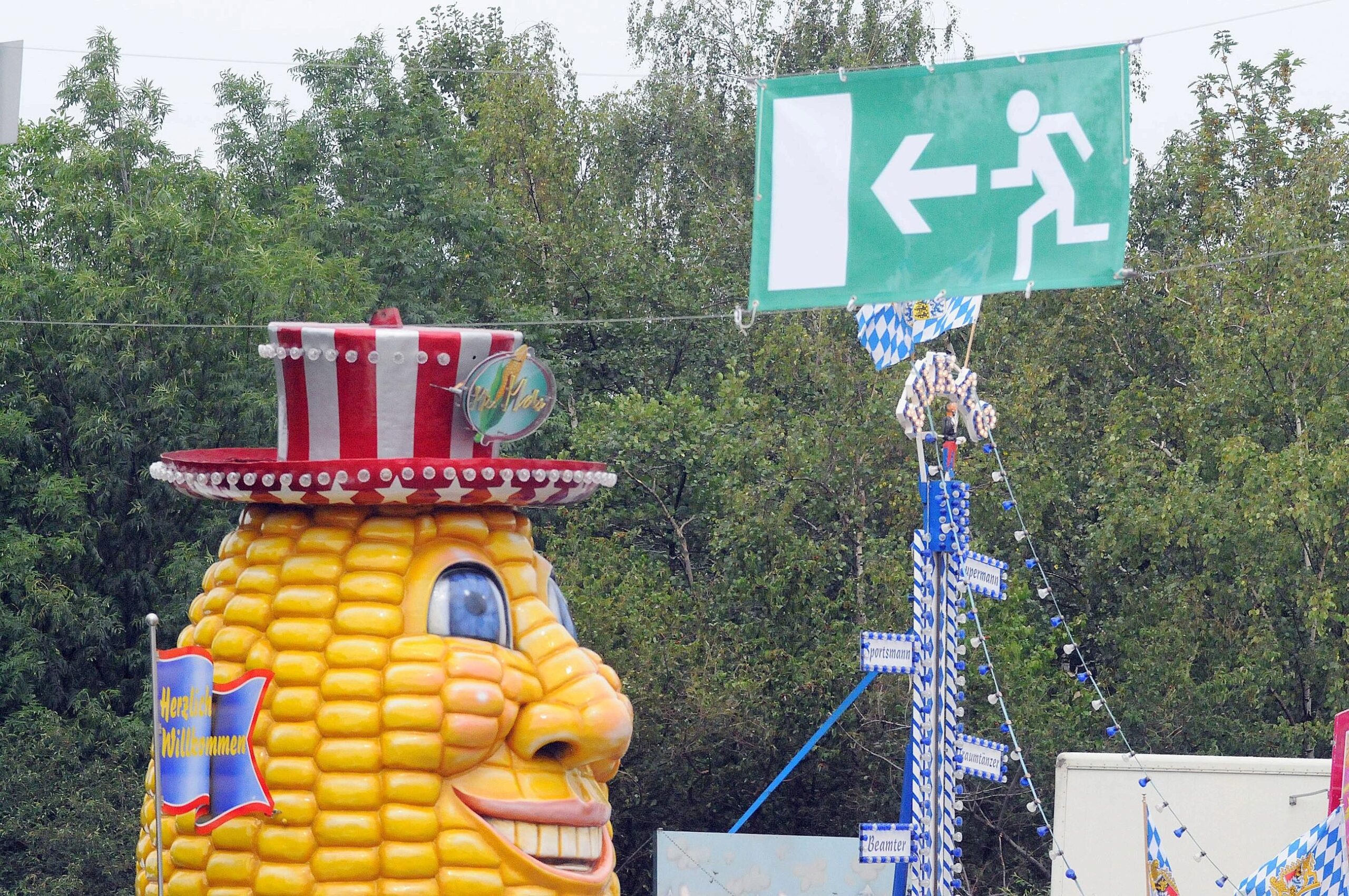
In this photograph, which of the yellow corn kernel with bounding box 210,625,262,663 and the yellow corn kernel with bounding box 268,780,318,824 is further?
the yellow corn kernel with bounding box 210,625,262,663

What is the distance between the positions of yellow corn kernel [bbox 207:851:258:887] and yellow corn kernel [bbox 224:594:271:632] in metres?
0.88

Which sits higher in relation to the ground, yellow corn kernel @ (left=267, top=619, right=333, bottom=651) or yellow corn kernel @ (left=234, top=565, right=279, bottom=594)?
yellow corn kernel @ (left=234, top=565, right=279, bottom=594)

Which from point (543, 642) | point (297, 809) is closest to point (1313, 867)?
point (543, 642)

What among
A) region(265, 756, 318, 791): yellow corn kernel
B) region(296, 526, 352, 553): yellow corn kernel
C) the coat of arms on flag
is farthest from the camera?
the coat of arms on flag

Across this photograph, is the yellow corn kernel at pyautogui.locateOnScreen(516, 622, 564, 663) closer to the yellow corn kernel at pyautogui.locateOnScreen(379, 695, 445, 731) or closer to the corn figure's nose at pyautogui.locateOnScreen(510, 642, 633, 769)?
the corn figure's nose at pyautogui.locateOnScreen(510, 642, 633, 769)

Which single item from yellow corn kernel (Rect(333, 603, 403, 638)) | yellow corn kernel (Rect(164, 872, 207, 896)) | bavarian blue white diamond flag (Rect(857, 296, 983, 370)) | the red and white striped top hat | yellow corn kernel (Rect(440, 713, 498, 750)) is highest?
bavarian blue white diamond flag (Rect(857, 296, 983, 370))

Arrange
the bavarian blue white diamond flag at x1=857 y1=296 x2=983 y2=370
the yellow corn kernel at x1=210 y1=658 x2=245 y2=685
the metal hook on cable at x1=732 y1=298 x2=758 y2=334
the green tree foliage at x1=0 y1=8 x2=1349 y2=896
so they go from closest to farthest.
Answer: the yellow corn kernel at x1=210 y1=658 x2=245 y2=685 → the metal hook on cable at x1=732 y1=298 x2=758 y2=334 → the bavarian blue white diamond flag at x1=857 y1=296 x2=983 y2=370 → the green tree foliage at x1=0 y1=8 x2=1349 y2=896

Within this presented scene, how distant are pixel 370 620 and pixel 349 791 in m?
0.66

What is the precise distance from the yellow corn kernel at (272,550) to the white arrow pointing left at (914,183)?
9.73 ft

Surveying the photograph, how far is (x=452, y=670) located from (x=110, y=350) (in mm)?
10770

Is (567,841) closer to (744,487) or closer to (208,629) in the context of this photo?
(208,629)

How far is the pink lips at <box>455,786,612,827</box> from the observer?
22.0 ft

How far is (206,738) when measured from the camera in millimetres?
6699

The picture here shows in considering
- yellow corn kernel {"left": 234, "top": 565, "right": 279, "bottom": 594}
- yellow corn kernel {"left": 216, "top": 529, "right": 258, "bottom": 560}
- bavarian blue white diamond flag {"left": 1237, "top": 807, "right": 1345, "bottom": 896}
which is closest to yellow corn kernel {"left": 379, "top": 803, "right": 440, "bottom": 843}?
yellow corn kernel {"left": 234, "top": 565, "right": 279, "bottom": 594}
